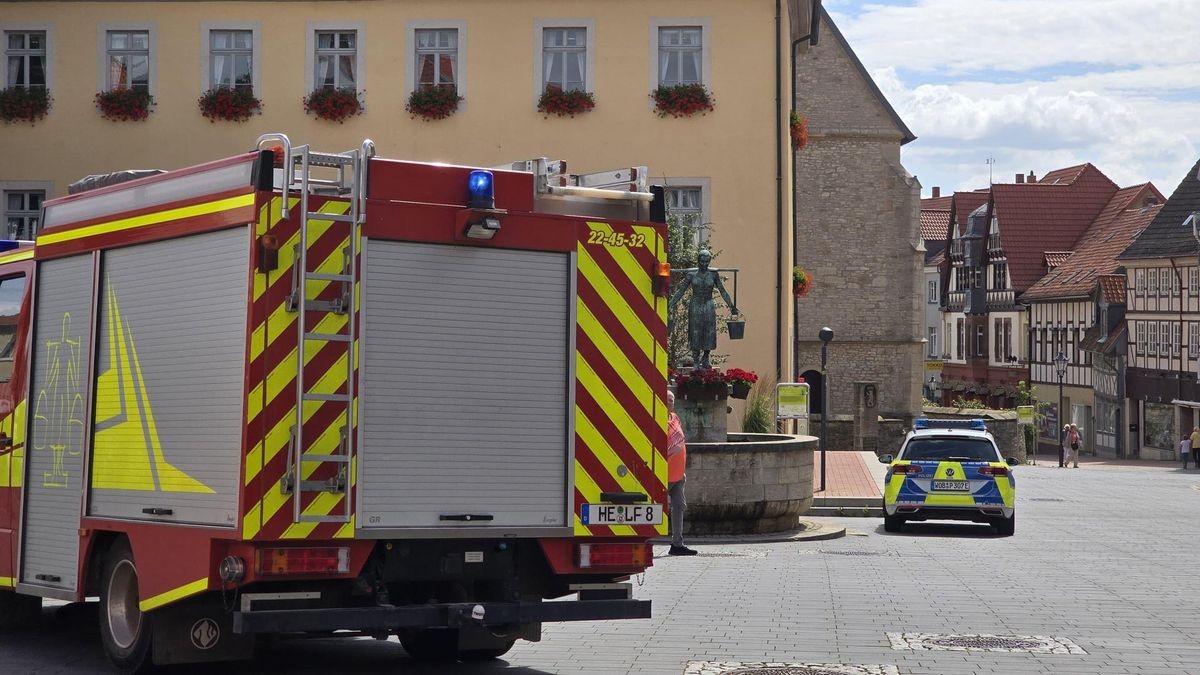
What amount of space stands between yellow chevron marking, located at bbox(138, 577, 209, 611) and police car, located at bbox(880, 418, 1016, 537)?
1497 centimetres

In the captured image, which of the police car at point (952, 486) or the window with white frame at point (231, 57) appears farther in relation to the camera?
the window with white frame at point (231, 57)

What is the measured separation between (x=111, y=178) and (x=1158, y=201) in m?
80.2

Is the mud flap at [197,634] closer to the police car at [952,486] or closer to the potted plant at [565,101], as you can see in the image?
the police car at [952,486]

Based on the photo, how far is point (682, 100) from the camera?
32500mm

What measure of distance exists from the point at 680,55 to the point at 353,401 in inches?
986

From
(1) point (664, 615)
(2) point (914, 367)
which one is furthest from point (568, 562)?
(2) point (914, 367)

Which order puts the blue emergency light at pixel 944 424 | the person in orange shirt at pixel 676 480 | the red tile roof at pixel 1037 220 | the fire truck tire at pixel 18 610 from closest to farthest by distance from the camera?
the fire truck tire at pixel 18 610
the person in orange shirt at pixel 676 480
the blue emergency light at pixel 944 424
the red tile roof at pixel 1037 220

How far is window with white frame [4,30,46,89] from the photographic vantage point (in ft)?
108

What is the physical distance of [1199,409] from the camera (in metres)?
63.6

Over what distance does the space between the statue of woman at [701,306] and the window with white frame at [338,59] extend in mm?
12179

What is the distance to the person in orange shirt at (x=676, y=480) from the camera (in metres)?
16.8

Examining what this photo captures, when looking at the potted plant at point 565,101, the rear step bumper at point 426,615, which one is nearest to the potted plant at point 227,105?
the potted plant at point 565,101

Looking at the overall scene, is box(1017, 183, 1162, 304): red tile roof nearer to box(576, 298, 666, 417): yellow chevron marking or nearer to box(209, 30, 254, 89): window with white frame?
box(209, 30, 254, 89): window with white frame

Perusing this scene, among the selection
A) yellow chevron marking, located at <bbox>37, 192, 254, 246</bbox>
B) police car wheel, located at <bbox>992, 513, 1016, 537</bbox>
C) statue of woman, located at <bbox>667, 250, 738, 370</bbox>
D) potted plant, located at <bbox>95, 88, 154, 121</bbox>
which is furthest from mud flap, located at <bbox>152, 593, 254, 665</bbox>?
potted plant, located at <bbox>95, 88, 154, 121</bbox>
